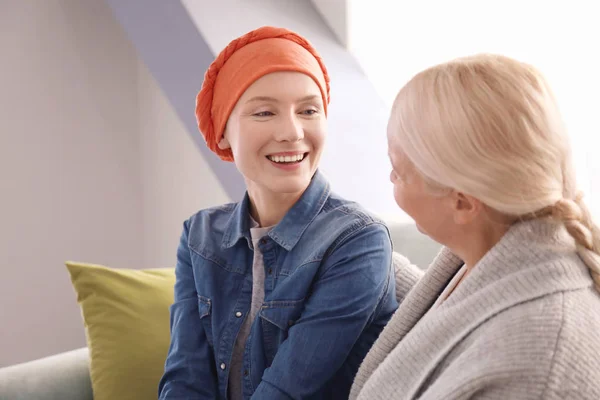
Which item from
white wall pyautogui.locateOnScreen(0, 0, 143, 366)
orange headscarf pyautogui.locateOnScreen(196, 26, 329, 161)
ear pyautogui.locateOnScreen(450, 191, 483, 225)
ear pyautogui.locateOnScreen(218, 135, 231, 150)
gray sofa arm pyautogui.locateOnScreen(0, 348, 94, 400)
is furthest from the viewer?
white wall pyautogui.locateOnScreen(0, 0, 143, 366)

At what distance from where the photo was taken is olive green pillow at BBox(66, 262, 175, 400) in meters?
1.82

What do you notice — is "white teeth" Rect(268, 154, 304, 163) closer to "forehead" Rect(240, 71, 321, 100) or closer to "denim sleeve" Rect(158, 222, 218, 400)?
"forehead" Rect(240, 71, 321, 100)

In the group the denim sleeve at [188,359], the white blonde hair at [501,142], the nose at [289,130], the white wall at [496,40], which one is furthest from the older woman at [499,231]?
the white wall at [496,40]

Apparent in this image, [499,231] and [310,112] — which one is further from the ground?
[310,112]

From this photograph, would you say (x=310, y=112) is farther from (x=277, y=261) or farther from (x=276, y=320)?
(x=276, y=320)

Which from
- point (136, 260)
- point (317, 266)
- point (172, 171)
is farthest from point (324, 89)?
point (136, 260)

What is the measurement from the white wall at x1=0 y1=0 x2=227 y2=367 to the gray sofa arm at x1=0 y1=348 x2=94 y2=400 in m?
1.39

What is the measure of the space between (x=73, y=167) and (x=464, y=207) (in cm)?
249

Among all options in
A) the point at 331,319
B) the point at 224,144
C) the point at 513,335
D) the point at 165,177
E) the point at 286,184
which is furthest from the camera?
the point at 165,177

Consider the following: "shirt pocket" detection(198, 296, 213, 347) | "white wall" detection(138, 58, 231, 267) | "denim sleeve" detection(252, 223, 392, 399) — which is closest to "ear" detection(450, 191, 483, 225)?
"denim sleeve" detection(252, 223, 392, 399)

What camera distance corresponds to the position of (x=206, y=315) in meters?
1.60

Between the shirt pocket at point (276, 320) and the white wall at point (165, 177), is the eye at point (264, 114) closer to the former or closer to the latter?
the shirt pocket at point (276, 320)

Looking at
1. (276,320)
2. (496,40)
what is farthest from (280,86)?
(496,40)

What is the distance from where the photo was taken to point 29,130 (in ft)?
10.4
